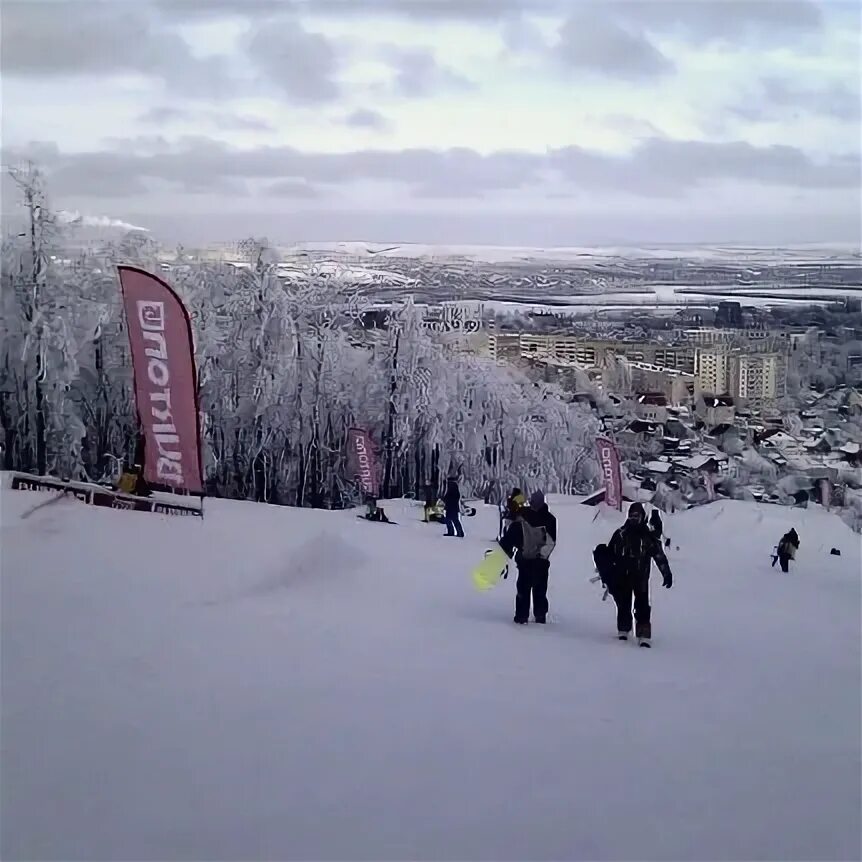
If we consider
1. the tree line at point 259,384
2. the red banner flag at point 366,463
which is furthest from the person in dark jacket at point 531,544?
the tree line at point 259,384

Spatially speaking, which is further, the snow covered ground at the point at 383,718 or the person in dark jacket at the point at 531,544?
the person in dark jacket at the point at 531,544

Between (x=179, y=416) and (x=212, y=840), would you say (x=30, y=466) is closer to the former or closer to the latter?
(x=179, y=416)

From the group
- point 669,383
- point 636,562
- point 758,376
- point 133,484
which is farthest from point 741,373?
point 636,562

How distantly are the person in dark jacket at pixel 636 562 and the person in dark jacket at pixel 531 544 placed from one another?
19.1 inches

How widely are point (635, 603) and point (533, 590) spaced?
0.85 metres

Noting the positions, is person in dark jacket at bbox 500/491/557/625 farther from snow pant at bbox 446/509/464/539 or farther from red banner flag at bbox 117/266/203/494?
snow pant at bbox 446/509/464/539

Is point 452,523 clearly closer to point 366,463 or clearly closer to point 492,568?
point 492,568

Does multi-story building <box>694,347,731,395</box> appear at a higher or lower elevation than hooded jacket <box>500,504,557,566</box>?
lower

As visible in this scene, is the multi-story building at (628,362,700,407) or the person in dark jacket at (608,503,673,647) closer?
the person in dark jacket at (608,503,673,647)

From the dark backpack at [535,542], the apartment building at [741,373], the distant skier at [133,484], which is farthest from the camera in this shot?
the apartment building at [741,373]

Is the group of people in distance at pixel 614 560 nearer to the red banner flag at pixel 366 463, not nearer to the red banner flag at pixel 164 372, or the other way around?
the red banner flag at pixel 164 372

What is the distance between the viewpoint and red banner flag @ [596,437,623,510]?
2169 cm

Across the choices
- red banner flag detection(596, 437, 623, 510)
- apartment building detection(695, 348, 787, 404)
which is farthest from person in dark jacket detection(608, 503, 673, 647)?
apartment building detection(695, 348, 787, 404)

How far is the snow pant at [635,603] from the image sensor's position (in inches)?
245
